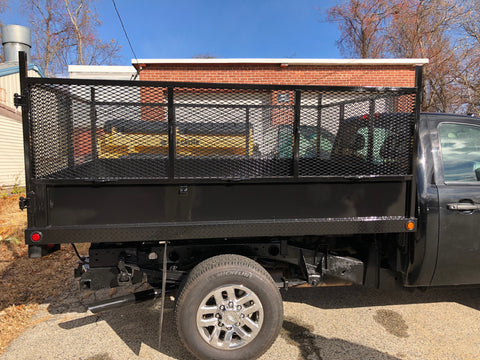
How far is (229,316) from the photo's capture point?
238 cm

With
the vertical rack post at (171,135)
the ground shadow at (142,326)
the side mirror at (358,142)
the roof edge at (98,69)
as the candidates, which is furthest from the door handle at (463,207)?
the roof edge at (98,69)

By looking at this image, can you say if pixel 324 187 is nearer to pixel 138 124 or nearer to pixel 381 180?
pixel 381 180

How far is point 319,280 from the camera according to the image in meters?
2.77

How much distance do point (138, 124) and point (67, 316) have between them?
2.27 m

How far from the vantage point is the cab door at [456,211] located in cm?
261

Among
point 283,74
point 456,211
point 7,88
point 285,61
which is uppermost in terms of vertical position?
point 285,61

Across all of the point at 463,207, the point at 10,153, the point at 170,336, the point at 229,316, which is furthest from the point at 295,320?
the point at 10,153

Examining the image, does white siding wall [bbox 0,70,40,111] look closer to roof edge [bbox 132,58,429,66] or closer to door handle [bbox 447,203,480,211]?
roof edge [bbox 132,58,429,66]

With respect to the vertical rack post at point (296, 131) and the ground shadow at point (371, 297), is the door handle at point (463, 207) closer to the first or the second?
the ground shadow at point (371, 297)

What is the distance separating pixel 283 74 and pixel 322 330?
8.84 m

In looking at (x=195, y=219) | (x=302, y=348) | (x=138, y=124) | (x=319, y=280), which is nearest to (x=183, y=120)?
(x=138, y=124)

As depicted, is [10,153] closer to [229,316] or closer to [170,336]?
[170,336]

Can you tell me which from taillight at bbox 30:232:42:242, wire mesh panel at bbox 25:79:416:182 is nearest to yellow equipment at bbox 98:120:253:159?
wire mesh panel at bbox 25:79:416:182

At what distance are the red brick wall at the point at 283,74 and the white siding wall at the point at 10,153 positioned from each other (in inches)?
200
